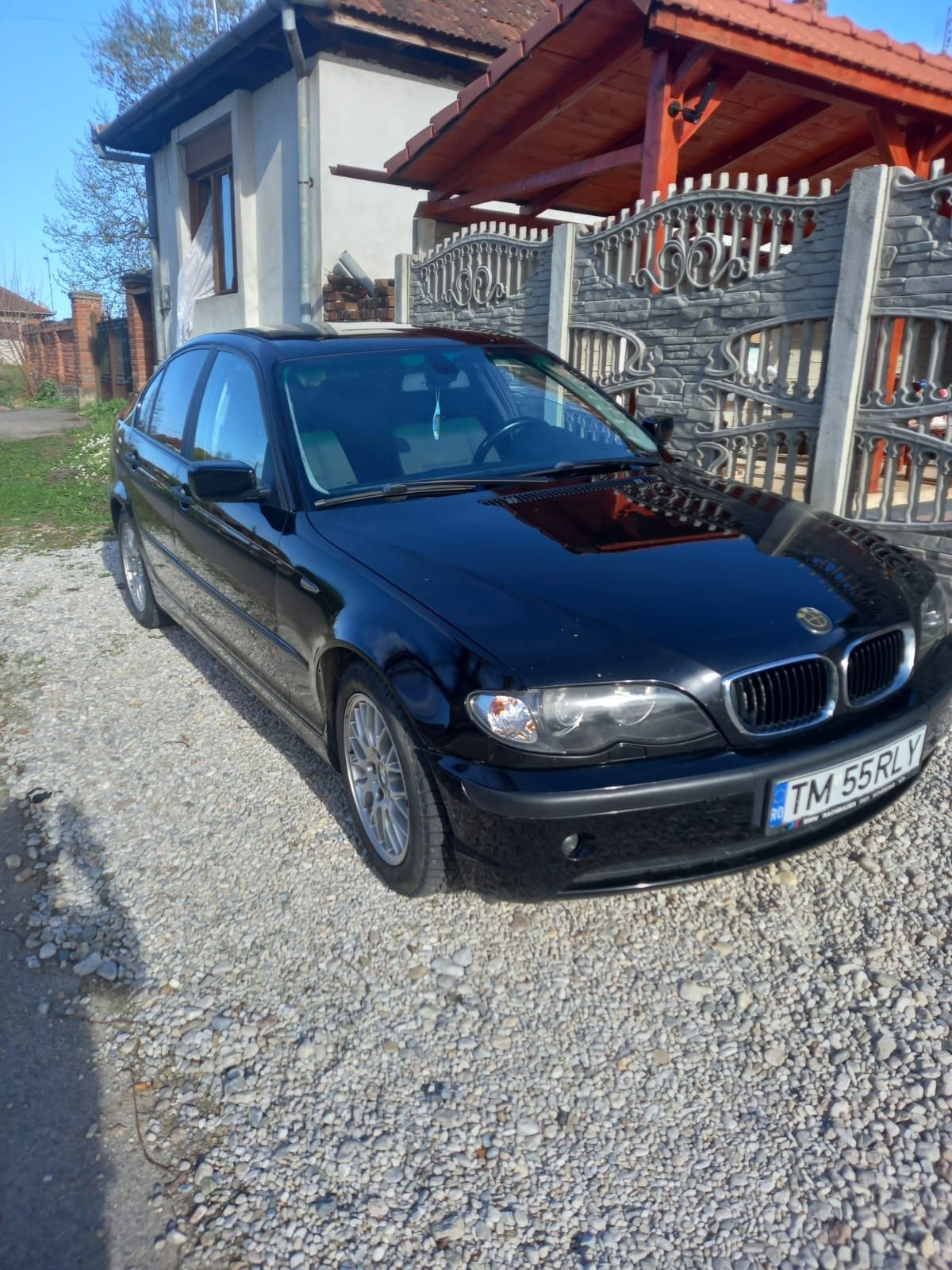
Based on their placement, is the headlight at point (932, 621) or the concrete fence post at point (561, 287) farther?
the concrete fence post at point (561, 287)

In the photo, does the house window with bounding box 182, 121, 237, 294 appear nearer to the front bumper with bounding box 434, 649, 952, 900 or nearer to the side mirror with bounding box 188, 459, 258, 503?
the side mirror with bounding box 188, 459, 258, 503

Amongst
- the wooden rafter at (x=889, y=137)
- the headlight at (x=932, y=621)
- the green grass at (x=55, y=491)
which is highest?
the wooden rafter at (x=889, y=137)

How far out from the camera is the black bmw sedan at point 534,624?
2.36 metres

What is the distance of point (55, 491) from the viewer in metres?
10.6

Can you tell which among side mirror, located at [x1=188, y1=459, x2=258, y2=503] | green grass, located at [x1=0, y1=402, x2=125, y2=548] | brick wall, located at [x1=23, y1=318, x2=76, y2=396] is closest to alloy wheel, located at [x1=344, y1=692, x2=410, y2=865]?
side mirror, located at [x1=188, y1=459, x2=258, y2=503]

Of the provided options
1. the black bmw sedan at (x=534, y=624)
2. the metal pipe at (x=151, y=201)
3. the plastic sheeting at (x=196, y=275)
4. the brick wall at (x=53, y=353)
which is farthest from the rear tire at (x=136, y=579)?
the brick wall at (x=53, y=353)

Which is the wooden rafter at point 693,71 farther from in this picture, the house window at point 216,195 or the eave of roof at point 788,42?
the house window at point 216,195

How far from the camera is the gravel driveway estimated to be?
1896 millimetres

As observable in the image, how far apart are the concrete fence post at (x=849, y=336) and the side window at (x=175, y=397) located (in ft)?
10.5

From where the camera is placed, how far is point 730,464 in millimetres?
6074

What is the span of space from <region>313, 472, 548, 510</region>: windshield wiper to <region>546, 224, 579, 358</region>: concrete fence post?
418cm

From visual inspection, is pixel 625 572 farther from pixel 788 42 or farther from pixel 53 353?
pixel 53 353

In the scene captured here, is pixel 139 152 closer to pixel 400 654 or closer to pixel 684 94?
pixel 684 94

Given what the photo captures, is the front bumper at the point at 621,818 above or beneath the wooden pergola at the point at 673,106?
beneath
